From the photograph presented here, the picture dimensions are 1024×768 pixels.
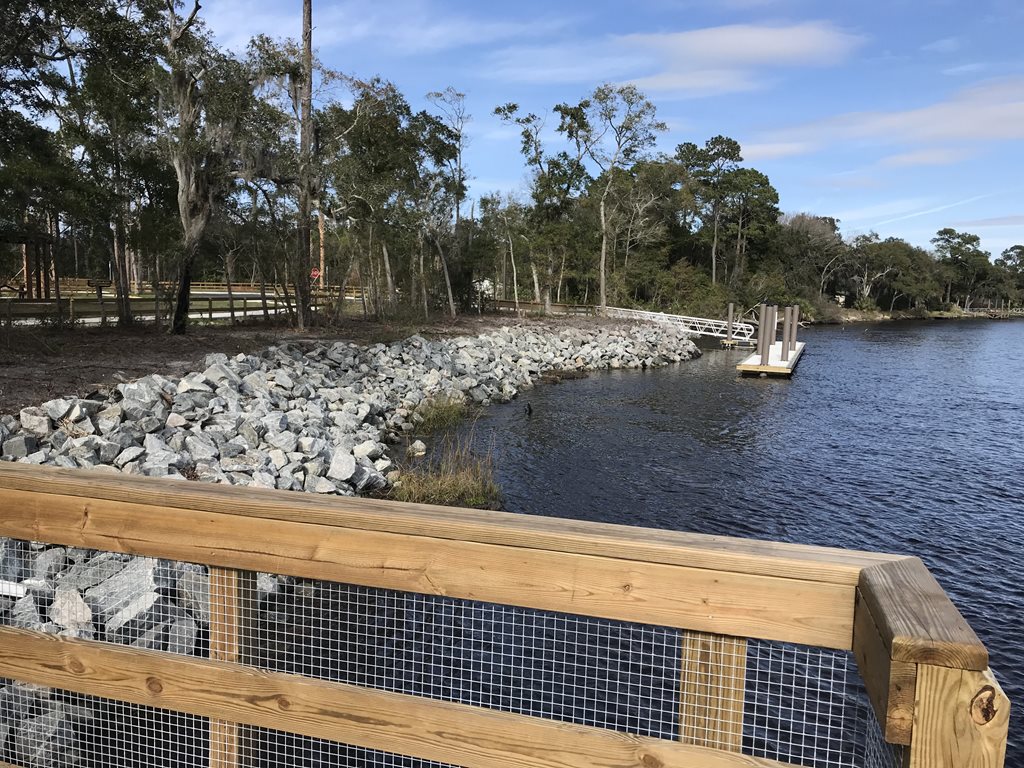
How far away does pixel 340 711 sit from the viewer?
1558 millimetres

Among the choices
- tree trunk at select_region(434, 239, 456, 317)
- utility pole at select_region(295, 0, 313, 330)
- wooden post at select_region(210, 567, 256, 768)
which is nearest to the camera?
wooden post at select_region(210, 567, 256, 768)

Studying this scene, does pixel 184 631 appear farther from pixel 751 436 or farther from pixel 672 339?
pixel 672 339

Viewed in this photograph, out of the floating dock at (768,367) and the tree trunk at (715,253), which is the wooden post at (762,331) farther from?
the tree trunk at (715,253)

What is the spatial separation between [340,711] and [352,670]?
3198 millimetres

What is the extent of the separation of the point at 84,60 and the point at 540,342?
47.5 feet

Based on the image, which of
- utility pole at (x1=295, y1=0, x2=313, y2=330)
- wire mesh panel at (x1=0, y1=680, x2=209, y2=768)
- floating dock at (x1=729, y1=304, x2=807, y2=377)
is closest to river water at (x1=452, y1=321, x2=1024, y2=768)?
floating dock at (x1=729, y1=304, x2=807, y2=377)

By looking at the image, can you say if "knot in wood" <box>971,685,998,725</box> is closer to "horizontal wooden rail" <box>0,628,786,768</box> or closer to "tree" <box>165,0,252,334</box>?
"horizontal wooden rail" <box>0,628,786,768</box>

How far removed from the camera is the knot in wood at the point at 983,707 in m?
1.07

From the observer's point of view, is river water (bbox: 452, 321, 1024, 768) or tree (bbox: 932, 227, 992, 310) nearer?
river water (bbox: 452, 321, 1024, 768)

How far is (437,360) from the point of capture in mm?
17250

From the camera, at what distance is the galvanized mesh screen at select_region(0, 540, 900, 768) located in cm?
174

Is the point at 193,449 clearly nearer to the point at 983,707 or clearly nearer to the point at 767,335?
the point at 983,707

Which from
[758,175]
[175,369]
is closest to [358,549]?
[175,369]

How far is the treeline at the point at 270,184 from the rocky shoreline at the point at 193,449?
15.4 feet
